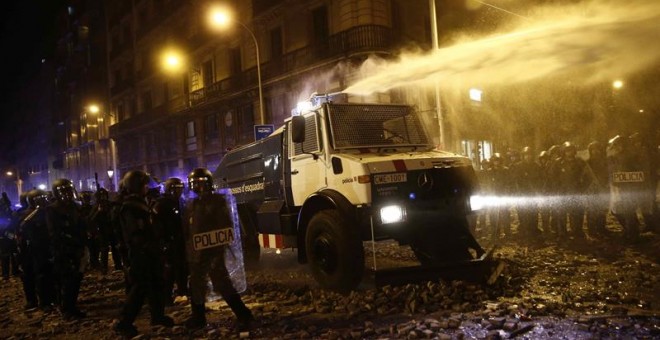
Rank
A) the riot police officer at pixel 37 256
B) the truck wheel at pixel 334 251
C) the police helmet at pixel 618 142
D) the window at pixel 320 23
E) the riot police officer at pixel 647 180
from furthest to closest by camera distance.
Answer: the window at pixel 320 23
the police helmet at pixel 618 142
the riot police officer at pixel 647 180
the riot police officer at pixel 37 256
the truck wheel at pixel 334 251

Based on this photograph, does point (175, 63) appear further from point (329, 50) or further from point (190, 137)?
point (329, 50)

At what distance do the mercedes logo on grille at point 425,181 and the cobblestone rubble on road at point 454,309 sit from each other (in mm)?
1238

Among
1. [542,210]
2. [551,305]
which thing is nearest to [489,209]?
[542,210]

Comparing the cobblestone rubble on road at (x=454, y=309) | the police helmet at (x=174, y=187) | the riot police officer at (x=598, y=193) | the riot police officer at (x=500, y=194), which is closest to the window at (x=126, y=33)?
the cobblestone rubble on road at (x=454, y=309)

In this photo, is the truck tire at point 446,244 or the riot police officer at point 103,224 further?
the riot police officer at point 103,224

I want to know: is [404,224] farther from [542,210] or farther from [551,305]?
[542,210]

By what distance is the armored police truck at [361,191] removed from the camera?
632 centimetres

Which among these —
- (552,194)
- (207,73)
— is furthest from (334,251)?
(207,73)

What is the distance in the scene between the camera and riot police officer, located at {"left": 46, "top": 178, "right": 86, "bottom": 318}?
662cm

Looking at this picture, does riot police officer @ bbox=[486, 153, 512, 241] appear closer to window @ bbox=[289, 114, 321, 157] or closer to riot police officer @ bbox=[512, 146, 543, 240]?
riot police officer @ bbox=[512, 146, 543, 240]

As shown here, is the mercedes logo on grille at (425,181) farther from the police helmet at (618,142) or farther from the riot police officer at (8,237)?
the riot police officer at (8,237)

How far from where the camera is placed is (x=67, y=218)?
6.76 m

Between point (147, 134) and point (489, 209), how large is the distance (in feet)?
118

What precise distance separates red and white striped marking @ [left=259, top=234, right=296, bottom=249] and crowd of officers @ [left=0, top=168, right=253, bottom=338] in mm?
1688
